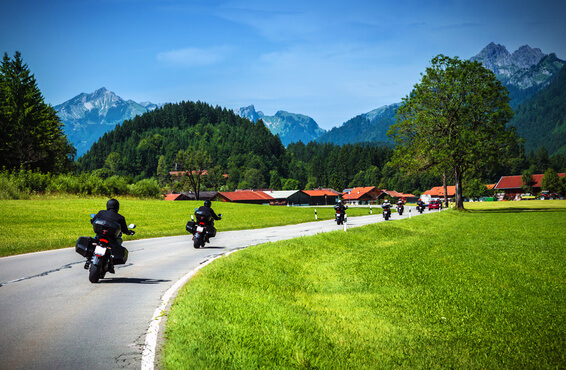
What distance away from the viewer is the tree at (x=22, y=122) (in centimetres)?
4853

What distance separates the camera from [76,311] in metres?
6.96

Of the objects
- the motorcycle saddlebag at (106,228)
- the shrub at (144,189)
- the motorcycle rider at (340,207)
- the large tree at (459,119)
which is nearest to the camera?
the motorcycle saddlebag at (106,228)

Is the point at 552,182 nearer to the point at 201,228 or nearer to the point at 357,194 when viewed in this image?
the point at 357,194

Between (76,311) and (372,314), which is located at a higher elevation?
(76,311)

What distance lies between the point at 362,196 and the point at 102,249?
148 metres

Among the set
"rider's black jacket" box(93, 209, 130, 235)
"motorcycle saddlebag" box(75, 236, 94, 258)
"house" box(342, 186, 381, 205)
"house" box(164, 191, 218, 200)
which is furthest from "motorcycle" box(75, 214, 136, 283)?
"house" box(342, 186, 381, 205)

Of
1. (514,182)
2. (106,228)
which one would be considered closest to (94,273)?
(106,228)

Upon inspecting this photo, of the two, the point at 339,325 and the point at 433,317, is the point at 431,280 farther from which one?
the point at 339,325

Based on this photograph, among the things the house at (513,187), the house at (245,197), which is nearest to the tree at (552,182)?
the house at (513,187)

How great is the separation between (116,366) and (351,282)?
6.10 metres

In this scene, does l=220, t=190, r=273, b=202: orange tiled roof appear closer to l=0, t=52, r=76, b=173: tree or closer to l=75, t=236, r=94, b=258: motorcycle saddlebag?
l=0, t=52, r=76, b=173: tree

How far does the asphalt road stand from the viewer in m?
4.86

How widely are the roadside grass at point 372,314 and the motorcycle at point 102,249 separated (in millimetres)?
2108

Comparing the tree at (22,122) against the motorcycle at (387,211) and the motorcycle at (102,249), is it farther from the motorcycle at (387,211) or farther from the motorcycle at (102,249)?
the motorcycle at (102,249)
